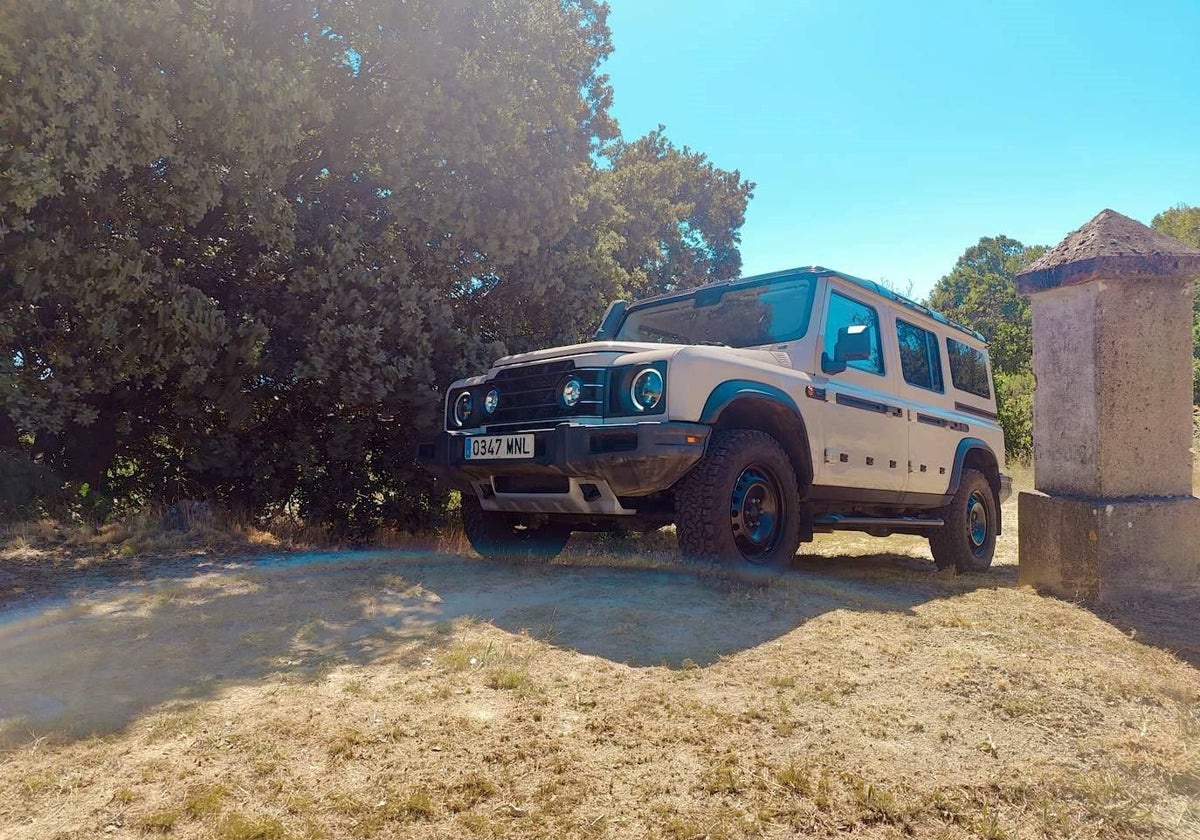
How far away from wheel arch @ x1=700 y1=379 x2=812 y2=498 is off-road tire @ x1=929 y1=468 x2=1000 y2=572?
224cm

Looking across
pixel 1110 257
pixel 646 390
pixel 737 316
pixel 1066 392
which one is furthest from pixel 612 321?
pixel 1110 257

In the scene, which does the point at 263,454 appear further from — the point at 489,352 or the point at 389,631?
the point at 389,631

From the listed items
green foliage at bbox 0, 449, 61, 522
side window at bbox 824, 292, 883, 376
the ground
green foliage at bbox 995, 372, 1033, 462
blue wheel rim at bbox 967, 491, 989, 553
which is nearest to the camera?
the ground

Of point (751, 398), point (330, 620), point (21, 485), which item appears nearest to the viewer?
point (330, 620)

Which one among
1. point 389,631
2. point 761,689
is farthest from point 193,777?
point 761,689

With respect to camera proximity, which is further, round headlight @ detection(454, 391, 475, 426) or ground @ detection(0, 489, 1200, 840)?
round headlight @ detection(454, 391, 475, 426)

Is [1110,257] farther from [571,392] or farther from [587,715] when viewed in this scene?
[587,715]

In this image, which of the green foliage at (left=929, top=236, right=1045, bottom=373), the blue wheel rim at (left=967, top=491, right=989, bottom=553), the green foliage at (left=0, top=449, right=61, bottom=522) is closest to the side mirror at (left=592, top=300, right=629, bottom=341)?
the blue wheel rim at (left=967, top=491, right=989, bottom=553)

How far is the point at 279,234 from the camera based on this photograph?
691cm

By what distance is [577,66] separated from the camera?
371 inches

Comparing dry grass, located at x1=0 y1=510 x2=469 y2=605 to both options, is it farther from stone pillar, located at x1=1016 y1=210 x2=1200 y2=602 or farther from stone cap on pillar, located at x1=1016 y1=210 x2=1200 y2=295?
stone cap on pillar, located at x1=1016 y1=210 x2=1200 y2=295

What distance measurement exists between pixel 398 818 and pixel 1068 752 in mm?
1998

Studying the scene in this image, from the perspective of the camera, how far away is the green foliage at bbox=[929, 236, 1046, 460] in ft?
61.6

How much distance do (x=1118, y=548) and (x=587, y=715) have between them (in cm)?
372
